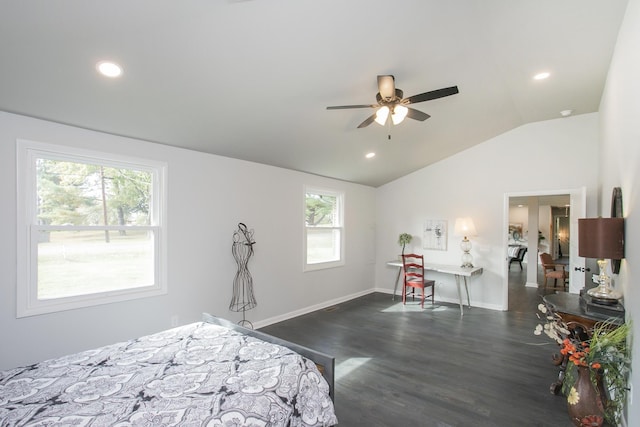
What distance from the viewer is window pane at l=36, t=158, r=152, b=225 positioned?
282 centimetres

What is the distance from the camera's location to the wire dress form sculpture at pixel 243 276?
13.9 ft

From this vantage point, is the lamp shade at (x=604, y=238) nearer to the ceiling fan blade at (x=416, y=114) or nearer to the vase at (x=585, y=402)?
the vase at (x=585, y=402)

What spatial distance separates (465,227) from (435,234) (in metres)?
0.70

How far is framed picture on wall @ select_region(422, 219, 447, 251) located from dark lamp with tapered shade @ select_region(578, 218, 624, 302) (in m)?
3.56

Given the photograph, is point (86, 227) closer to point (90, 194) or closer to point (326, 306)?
point (90, 194)

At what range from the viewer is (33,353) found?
2.68 m

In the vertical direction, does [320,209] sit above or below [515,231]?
above

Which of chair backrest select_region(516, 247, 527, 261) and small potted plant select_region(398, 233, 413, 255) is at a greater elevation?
small potted plant select_region(398, 233, 413, 255)

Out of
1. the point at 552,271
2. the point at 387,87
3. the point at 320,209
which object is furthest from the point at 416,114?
the point at 552,271

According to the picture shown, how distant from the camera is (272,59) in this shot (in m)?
2.53

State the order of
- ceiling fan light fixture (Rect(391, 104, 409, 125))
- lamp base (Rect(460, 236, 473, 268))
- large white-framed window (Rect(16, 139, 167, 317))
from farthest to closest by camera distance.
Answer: lamp base (Rect(460, 236, 473, 268)) → ceiling fan light fixture (Rect(391, 104, 409, 125)) → large white-framed window (Rect(16, 139, 167, 317))

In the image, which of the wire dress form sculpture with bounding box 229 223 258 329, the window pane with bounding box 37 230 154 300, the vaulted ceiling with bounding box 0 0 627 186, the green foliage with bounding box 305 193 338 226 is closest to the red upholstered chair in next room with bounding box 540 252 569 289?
the vaulted ceiling with bounding box 0 0 627 186

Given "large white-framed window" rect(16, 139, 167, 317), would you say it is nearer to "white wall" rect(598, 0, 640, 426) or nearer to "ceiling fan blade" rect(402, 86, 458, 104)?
"ceiling fan blade" rect(402, 86, 458, 104)

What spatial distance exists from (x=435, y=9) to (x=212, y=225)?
10.4 feet
